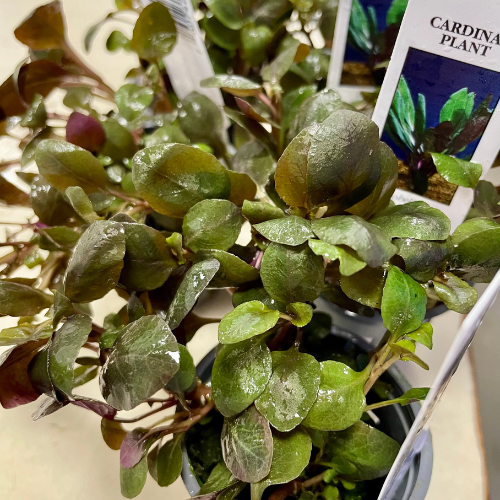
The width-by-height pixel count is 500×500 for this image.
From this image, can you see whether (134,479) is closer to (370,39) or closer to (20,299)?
(20,299)

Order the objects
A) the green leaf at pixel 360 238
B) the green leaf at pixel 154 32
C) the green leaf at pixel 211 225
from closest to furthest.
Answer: the green leaf at pixel 360 238, the green leaf at pixel 211 225, the green leaf at pixel 154 32

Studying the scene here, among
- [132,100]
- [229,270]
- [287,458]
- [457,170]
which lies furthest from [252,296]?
[132,100]

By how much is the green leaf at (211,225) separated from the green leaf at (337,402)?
15 centimetres

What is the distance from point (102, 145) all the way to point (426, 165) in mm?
412

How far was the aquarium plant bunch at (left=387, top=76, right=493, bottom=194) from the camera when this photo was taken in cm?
45

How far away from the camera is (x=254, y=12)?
0.65 m

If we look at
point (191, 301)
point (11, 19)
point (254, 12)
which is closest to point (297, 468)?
point (191, 301)

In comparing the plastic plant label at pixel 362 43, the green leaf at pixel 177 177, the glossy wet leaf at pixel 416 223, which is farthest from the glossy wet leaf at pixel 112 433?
the plastic plant label at pixel 362 43

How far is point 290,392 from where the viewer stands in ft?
1.21

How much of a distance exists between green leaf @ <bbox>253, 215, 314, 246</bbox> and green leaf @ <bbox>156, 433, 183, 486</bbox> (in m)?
0.22

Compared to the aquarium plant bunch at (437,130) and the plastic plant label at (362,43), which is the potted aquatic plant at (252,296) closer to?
the aquarium plant bunch at (437,130)

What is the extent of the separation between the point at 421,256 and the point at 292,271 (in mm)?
108

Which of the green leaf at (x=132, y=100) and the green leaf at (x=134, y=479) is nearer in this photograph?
the green leaf at (x=134, y=479)

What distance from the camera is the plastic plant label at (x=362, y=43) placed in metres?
0.58
